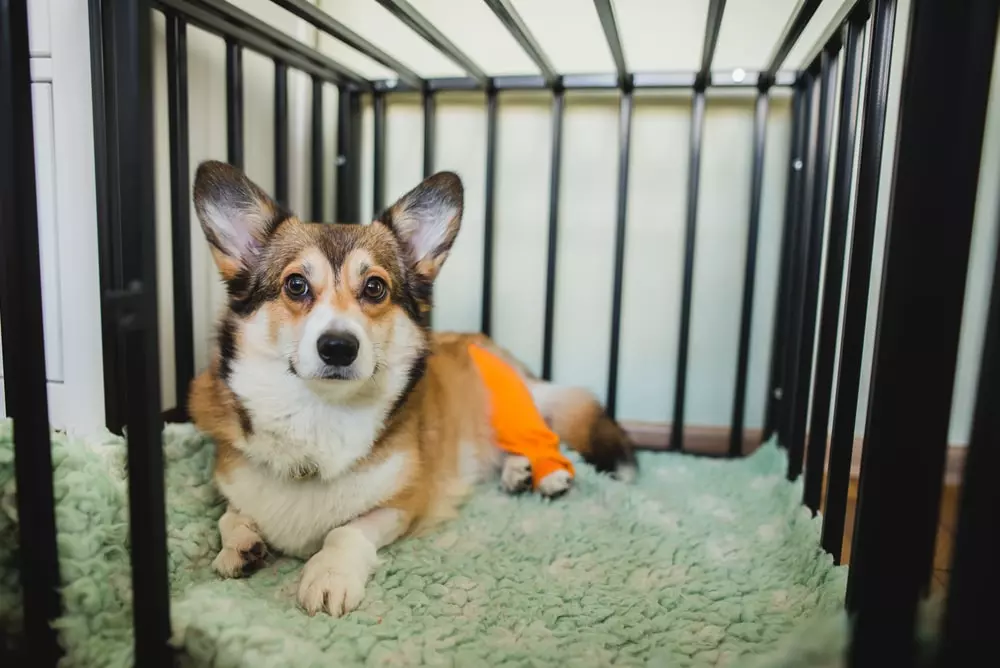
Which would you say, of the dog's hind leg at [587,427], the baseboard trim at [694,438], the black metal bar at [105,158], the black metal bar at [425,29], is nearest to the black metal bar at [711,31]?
the black metal bar at [425,29]

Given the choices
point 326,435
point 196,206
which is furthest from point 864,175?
point 196,206

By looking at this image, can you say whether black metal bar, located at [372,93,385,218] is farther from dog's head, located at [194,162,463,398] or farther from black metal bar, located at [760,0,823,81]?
black metal bar, located at [760,0,823,81]

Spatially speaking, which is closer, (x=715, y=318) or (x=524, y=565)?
(x=524, y=565)

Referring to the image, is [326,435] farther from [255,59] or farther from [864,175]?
[255,59]

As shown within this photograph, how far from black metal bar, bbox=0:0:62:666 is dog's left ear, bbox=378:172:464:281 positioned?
2.18ft

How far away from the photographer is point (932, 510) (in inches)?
21.3

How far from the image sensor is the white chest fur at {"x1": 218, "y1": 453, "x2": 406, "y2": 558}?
112 cm

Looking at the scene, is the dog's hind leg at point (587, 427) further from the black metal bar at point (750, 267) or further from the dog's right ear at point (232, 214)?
the dog's right ear at point (232, 214)

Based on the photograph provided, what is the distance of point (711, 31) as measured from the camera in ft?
4.12

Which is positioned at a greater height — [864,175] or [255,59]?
[255,59]

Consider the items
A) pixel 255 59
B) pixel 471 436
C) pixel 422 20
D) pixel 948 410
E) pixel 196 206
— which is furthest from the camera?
pixel 255 59

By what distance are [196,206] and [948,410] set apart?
1.07 metres

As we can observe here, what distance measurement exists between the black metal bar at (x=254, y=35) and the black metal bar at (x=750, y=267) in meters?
1.03

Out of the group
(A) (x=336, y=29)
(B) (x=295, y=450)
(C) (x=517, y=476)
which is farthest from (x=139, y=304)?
(C) (x=517, y=476)
